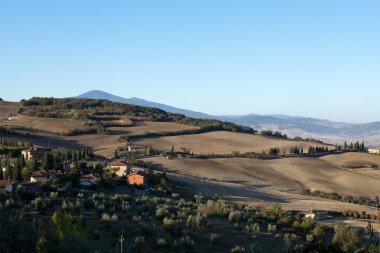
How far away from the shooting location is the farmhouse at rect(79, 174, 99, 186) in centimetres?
4806

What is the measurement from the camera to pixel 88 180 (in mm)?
49938

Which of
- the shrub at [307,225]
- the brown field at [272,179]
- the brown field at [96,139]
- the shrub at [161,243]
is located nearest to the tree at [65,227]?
the shrub at [161,243]

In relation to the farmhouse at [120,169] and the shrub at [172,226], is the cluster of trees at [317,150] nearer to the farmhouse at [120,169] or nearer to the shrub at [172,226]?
the farmhouse at [120,169]

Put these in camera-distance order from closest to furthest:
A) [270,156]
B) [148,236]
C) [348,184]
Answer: [148,236]
[348,184]
[270,156]

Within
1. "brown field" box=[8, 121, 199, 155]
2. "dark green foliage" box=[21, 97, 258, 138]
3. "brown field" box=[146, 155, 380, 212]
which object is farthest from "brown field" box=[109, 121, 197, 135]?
"brown field" box=[146, 155, 380, 212]

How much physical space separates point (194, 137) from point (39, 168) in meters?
67.0

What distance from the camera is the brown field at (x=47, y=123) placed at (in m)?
118

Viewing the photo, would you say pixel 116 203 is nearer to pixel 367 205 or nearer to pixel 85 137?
pixel 367 205

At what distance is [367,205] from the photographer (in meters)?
64.3

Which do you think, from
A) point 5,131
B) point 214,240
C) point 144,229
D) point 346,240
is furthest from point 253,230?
point 5,131

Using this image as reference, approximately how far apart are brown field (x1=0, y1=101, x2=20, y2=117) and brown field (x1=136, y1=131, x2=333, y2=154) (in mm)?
49486

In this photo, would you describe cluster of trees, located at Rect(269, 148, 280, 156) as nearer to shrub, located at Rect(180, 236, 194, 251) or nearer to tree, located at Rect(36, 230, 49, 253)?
shrub, located at Rect(180, 236, 194, 251)

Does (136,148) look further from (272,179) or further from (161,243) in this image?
(161,243)

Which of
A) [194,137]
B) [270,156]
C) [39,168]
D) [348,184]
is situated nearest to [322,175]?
[348,184]
